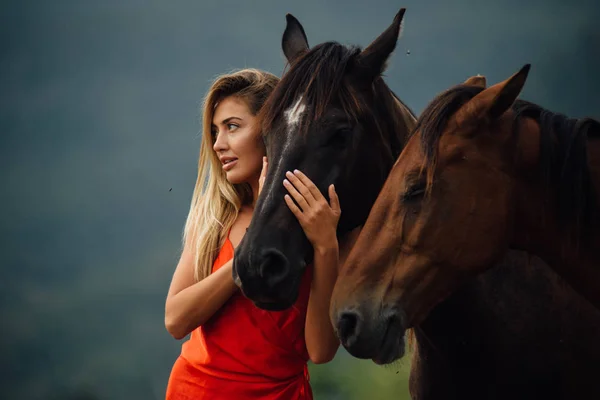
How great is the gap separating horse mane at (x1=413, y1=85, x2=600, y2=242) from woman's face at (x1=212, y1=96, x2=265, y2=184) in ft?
2.33

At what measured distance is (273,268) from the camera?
6.24 feet

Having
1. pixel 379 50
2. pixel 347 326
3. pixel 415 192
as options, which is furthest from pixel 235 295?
pixel 379 50

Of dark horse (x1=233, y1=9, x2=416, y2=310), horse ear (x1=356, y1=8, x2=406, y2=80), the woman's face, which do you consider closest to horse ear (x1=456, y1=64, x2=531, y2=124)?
dark horse (x1=233, y1=9, x2=416, y2=310)

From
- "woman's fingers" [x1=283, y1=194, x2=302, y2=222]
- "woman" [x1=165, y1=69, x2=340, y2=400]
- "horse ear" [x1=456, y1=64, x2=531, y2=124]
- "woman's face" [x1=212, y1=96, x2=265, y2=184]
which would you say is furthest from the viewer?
"woman's face" [x1=212, y1=96, x2=265, y2=184]

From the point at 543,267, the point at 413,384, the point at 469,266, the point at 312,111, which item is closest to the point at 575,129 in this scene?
the point at 469,266

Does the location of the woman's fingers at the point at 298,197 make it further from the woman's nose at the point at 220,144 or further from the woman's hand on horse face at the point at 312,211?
the woman's nose at the point at 220,144

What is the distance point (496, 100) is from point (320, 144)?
1.82 feet

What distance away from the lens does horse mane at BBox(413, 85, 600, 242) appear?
1.78 m

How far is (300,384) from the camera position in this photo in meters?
2.36

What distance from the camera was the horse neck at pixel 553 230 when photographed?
182 cm

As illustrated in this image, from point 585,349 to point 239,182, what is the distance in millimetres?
1220

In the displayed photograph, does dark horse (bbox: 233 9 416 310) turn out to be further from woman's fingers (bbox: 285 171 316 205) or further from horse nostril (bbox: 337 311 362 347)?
horse nostril (bbox: 337 311 362 347)

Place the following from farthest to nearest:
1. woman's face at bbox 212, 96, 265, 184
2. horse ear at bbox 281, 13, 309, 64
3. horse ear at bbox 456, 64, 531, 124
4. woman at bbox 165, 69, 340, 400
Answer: horse ear at bbox 281, 13, 309, 64, woman's face at bbox 212, 96, 265, 184, woman at bbox 165, 69, 340, 400, horse ear at bbox 456, 64, 531, 124

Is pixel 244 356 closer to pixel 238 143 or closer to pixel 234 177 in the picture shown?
pixel 234 177
